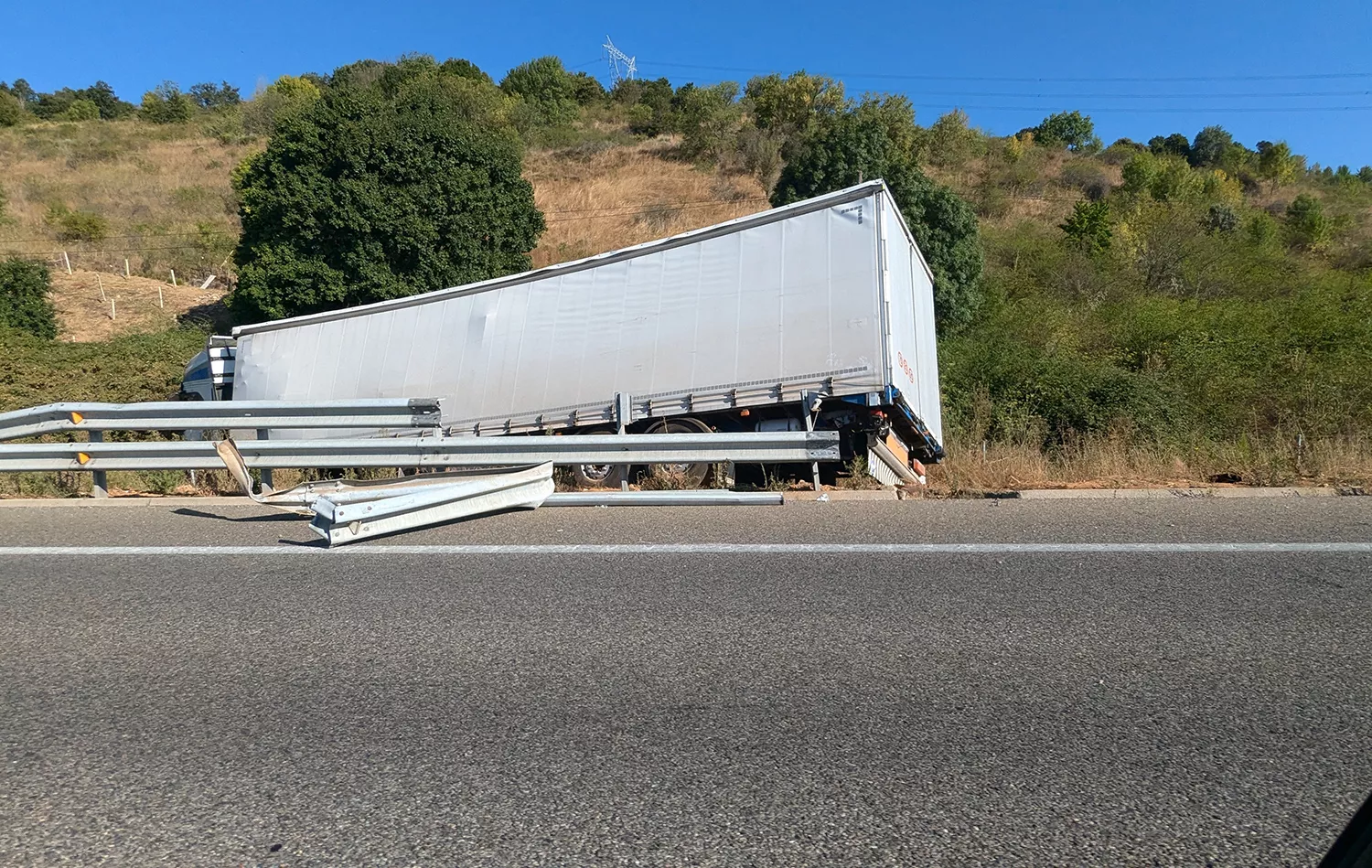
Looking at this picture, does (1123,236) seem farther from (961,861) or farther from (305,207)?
(961,861)

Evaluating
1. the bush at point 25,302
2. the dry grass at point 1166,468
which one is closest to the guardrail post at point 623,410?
the dry grass at point 1166,468

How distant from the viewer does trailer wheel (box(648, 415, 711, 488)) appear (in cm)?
957

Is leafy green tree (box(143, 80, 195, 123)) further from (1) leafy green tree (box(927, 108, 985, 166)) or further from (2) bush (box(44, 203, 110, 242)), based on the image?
(1) leafy green tree (box(927, 108, 985, 166))

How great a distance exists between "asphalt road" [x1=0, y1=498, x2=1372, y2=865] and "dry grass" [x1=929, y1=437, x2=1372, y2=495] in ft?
6.97

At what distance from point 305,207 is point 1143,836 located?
26.4m

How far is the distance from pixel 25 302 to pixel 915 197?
92.8 ft

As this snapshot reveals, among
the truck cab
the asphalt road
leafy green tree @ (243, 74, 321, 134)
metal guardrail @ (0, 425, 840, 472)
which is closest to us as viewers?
the asphalt road

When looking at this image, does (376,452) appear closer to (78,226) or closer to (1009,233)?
(1009,233)

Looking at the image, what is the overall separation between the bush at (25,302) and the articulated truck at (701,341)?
20.6 m

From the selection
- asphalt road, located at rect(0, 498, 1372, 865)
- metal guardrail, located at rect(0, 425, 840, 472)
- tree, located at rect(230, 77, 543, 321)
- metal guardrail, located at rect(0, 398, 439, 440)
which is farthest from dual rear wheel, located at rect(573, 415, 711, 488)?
tree, located at rect(230, 77, 543, 321)

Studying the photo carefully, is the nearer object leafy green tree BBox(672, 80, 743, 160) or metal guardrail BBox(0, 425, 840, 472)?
metal guardrail BBox(0, 425, 840, 472)

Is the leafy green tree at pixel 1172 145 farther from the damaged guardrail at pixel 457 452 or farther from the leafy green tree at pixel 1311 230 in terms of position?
the damaged guardrail at pixel 457 452

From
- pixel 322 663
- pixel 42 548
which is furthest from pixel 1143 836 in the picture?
pixel 42 548

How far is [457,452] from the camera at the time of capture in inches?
308
